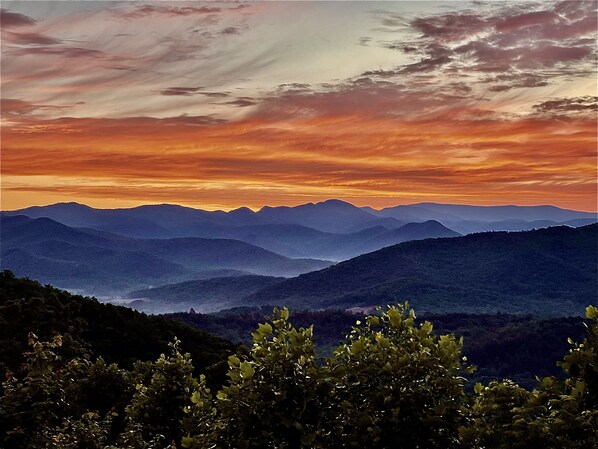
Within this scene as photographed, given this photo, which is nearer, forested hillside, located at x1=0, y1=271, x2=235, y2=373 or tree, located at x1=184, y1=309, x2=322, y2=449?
tree, located at x1=184, y1=309, x2=322, y2=449

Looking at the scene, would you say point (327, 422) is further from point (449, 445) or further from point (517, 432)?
point (517, 432)

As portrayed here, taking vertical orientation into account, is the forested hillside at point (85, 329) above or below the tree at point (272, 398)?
below

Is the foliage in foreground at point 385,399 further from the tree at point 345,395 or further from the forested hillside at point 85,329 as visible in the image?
the forested hillside at point 85,329

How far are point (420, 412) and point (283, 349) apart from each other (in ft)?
12.3

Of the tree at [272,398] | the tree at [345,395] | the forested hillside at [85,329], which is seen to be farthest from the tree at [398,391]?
the forested hillside at [85,329]

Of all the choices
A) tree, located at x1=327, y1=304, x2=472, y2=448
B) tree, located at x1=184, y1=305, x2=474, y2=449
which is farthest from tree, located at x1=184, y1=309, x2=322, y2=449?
tree, located at x1=327, y1=304, x2=472, y2=448

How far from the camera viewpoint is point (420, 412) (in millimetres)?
14602

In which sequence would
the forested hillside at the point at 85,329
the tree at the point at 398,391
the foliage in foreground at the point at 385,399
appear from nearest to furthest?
the foliage in foreground at the point at 385,399
the tree at the point at 398,391
the forested hillside at the point at 85,329

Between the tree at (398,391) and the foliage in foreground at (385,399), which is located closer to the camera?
the foliage in foreground at (385,399)

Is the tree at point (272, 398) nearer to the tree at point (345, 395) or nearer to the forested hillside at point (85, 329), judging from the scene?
the tree at point (345, 395)

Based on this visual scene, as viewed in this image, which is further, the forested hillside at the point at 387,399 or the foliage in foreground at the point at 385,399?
the foliage in foreground at the point at 385,399

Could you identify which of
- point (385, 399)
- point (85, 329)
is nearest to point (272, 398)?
point (385, 399)

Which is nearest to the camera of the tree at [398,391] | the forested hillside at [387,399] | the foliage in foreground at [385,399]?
the forested hillside at [387,399]

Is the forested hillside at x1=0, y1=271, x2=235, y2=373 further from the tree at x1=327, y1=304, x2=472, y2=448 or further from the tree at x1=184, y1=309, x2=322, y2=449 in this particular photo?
the tree at x1=327, y1=304, x2=472, y2=448
